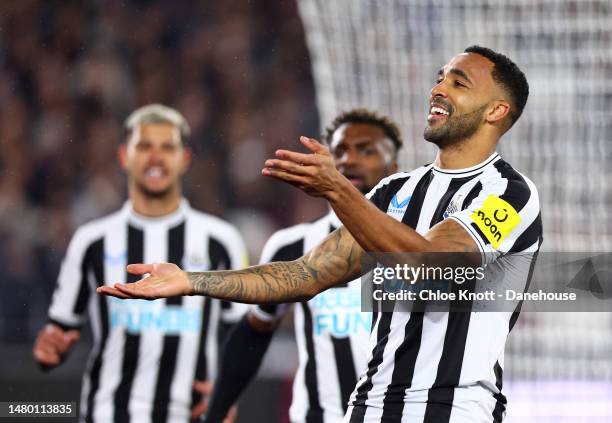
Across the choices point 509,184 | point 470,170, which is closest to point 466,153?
point 470,170

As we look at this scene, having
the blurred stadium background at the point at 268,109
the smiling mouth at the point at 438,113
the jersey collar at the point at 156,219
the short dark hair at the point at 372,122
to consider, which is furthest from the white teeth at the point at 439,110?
the blurred stadium background at the point at 268,109

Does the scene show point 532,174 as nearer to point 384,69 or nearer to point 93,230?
point 384,69

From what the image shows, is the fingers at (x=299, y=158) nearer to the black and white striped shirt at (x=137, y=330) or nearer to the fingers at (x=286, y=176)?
the fingers at (x=286, y=176)

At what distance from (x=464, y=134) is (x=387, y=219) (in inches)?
20.5

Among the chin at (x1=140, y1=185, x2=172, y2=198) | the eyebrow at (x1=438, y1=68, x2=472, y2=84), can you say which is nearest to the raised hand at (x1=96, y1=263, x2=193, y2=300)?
the eyebrow at (x1=438, y1=68, x2=472, y2=84)

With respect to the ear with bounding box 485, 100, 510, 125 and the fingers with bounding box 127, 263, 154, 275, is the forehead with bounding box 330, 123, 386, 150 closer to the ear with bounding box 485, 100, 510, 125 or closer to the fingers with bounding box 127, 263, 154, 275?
the ear with bounding box 485, 100, 510, 125

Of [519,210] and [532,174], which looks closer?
[519,210]

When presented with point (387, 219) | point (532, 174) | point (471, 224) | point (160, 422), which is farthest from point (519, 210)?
point (532, 174)

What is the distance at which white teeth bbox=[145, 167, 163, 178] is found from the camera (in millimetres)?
4844

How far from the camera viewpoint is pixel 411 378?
8.39 feet

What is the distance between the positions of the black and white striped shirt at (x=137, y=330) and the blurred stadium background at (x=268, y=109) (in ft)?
2.84

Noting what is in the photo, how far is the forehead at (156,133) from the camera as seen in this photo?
4.88m

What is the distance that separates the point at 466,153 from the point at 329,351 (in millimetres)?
1298

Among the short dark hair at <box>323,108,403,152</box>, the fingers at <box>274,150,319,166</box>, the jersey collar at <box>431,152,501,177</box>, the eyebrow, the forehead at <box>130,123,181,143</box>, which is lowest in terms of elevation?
the fingers at <box>274,150,319,166</box>
